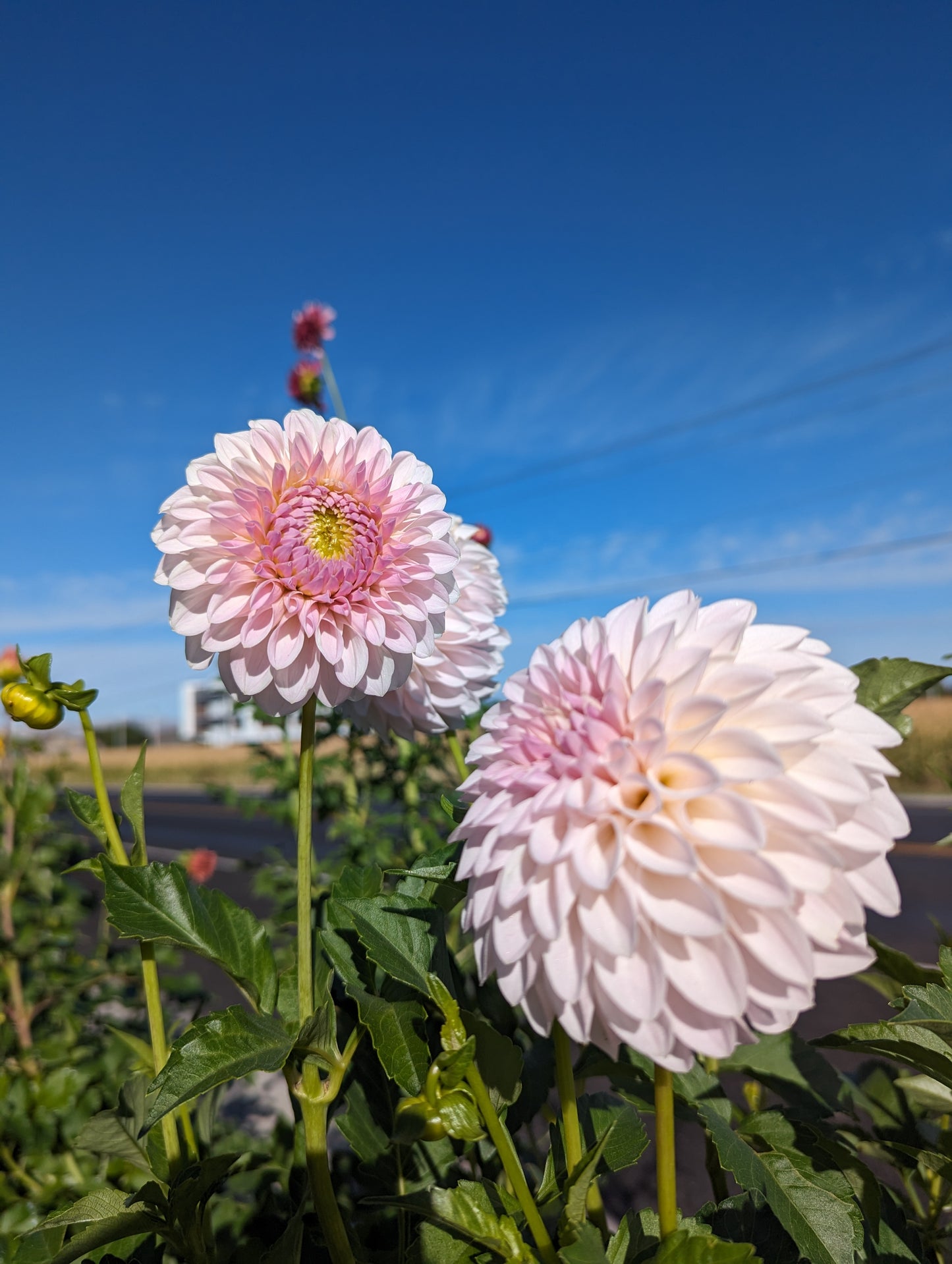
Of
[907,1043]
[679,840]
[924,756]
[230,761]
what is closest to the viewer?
[679,840]

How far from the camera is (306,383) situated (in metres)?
3.42

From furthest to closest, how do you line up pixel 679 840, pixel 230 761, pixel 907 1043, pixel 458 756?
pixel 230 761 → pixel 458 756 → pixel 907 1043 → pixel 679 840

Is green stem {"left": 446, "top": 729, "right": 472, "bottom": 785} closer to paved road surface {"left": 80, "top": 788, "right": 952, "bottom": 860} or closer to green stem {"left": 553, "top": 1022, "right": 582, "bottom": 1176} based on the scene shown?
green stem {"left": 553, "top": 1022, "right": 582, "bottom": 1176}

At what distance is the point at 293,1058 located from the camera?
2.15 ft

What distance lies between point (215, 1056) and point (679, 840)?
35 centimetres

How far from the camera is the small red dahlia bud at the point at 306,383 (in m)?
3.43

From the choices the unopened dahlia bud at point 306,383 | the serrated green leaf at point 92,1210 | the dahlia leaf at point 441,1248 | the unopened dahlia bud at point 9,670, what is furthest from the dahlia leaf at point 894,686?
the unopened dahlia bud at point 306,383

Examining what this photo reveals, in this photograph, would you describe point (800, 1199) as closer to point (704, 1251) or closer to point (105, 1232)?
point (704, 1251)

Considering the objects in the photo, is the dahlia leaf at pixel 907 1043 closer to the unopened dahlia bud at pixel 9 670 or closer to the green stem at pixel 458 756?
the green stem at pixel 458 756

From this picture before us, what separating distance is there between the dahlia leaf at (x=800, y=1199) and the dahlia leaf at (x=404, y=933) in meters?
0.25

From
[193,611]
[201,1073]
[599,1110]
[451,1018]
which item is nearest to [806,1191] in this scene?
[599,1110]

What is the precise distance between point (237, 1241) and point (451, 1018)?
24.0 inches

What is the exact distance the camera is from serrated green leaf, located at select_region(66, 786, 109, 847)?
2.51 feet

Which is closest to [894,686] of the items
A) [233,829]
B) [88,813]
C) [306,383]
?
[88,813]
